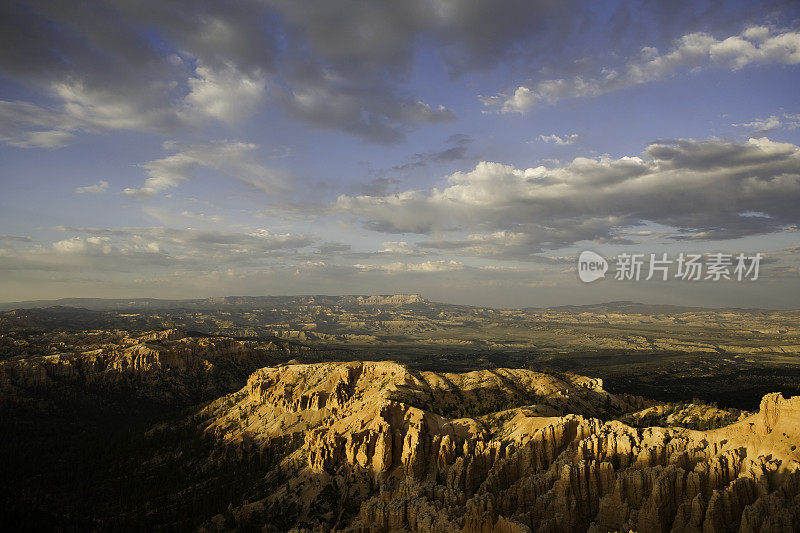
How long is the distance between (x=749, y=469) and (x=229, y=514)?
71951mm

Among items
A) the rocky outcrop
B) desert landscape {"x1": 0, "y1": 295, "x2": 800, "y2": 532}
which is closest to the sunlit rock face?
desert landscape {"x1": 0, "y1": 295, "x2": 800, "y2": 532}

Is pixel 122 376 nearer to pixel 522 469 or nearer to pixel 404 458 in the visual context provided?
pixel 404 458

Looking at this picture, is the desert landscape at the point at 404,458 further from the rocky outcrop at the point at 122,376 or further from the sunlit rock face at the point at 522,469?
the rocky outcrop at the point at 122,376

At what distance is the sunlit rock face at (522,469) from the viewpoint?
47938 millimetres

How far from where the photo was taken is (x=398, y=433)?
7238cm

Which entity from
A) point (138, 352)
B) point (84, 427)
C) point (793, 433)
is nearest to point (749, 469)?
point (793, 433)

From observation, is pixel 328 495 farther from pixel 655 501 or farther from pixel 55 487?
pixel 55 487

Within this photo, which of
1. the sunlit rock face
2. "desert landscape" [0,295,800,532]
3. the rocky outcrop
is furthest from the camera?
the rocky outcrop

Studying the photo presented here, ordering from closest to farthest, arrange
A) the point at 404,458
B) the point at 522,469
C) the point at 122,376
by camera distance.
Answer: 1. the point at 522,469
2. the point at 404,458
3. the point at 122,376

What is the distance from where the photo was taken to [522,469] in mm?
61938

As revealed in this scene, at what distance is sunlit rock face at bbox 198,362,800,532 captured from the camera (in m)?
47.9

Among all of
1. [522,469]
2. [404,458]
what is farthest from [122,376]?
[522,469]

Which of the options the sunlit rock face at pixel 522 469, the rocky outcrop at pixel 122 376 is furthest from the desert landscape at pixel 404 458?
the rocky outcrop at pixel 122 376

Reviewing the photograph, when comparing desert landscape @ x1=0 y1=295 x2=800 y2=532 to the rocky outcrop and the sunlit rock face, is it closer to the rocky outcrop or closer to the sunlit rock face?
the sunlit rock face
